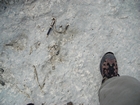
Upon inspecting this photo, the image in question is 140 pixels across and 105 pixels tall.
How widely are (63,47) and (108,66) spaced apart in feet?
1.26

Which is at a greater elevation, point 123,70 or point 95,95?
point 123,70

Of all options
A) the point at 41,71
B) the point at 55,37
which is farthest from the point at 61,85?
the point at 55,37

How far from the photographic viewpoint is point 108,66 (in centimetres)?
162

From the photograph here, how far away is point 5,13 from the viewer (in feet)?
5.36

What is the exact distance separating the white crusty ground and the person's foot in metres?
0.05

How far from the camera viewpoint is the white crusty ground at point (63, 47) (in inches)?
63.3

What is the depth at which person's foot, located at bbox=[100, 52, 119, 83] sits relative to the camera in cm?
160

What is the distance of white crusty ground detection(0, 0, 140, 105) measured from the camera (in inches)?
63.3

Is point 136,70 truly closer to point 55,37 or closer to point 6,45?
point 55,37

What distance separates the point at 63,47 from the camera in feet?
5.37

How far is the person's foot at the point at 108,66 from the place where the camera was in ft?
5.23

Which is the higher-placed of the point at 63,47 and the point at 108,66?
the point at 63,47

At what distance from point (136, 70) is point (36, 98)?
822mm

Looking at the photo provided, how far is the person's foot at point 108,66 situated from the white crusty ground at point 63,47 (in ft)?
0.16
